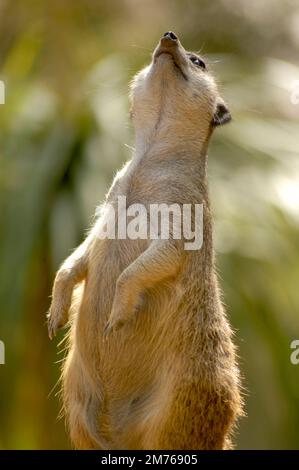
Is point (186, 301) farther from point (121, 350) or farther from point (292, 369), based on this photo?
point (292, 369)

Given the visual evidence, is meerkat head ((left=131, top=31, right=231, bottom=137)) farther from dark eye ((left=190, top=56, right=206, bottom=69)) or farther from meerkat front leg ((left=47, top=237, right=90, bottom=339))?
meerkat front leg ((left=47, top=237, right=90, bottom=339))

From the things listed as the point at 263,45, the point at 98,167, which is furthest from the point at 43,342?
the point at 263,45

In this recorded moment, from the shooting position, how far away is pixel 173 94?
3.32 meters

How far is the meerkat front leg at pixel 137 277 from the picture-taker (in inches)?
116

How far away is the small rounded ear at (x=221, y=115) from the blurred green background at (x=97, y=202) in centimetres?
209

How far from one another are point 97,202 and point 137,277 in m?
2.74

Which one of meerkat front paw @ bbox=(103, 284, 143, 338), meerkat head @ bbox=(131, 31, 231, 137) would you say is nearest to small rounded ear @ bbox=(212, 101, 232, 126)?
meerkat head @ bbox=(131, 31, 231, 137)

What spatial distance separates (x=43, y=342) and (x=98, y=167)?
1174 millimetres

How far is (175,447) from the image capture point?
10.5ft

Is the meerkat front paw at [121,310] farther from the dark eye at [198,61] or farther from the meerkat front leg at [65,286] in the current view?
the dark eye at [198,61]

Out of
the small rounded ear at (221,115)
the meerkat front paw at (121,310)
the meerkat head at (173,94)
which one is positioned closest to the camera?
the meerkat front paw at (121,310)

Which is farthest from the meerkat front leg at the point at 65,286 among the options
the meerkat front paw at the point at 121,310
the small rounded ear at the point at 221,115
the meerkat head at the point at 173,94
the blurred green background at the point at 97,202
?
the blurred green background at the point at 97,202

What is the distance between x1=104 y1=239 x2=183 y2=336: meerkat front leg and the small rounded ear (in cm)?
65

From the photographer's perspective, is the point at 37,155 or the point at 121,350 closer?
the point at 121,350
